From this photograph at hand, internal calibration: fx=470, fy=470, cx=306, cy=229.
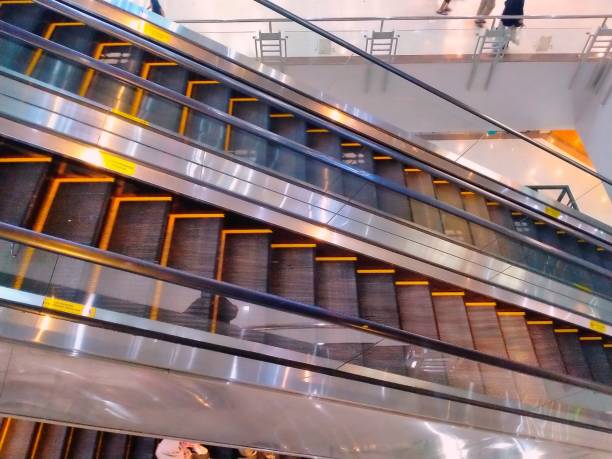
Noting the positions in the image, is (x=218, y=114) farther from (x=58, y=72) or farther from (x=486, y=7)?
(x=486, y=7)

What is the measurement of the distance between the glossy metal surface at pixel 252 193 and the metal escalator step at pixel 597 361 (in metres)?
0.76

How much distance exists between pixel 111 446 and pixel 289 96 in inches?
127

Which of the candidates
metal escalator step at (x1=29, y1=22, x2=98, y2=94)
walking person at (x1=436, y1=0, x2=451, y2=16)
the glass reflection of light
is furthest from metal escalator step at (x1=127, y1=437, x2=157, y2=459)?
walking person at (x1=436, y1=0, x2=451, y2=16)

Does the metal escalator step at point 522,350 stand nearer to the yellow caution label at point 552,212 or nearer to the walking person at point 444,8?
the yellow caution label at point 552,212

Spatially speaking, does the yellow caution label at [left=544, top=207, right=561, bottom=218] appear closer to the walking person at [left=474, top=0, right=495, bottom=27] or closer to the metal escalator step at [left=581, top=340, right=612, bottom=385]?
the metal escalator step at [left=581, top=340, right=612, bottom=385]

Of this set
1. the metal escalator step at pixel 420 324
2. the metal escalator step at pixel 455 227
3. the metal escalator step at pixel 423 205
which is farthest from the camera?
the metal escalator step at pixel 455 227

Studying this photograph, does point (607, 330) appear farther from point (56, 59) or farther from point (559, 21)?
point (56, 59)

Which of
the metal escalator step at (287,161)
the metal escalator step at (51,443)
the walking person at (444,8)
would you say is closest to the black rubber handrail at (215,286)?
the metal escalator step at (287,161)

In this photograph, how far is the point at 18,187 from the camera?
8.06 ft

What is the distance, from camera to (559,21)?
6887mm

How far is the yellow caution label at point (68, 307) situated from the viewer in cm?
219

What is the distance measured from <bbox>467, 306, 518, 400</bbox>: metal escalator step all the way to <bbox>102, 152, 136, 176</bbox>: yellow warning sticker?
2.56 metres

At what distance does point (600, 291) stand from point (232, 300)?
4.66m

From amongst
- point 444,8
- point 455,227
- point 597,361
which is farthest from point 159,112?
point 444,8
